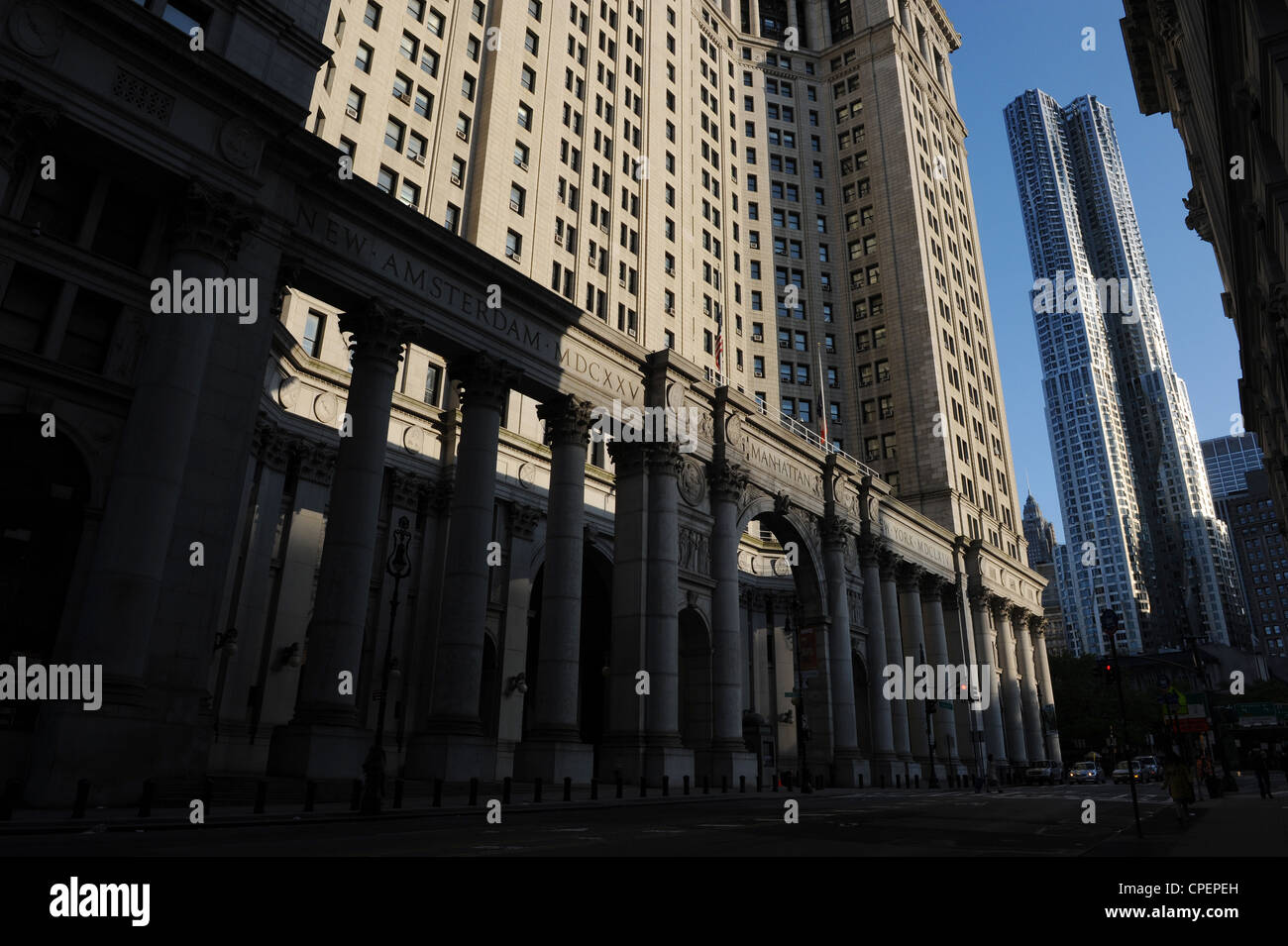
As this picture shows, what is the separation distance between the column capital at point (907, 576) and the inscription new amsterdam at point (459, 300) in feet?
94.5

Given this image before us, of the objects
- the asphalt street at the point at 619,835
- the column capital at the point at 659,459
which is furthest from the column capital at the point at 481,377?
the asphalt street at the point at 619,835

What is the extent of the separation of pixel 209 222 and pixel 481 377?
32.9ft

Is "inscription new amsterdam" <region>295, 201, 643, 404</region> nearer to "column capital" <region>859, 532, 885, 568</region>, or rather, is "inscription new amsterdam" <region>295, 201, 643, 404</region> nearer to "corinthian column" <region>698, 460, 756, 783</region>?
"corinthian column" <region>698, 460, 756, 783</region>

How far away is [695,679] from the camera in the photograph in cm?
3881

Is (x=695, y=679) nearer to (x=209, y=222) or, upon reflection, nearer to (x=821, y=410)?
(x=209, y=222)

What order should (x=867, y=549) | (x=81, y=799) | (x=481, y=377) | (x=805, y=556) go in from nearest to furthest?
(x=81, y=799)
(x=481, y=377)
(x=805, y=556)
(x=867, y=549)

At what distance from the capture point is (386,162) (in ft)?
145

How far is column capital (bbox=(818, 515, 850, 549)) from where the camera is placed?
158ft

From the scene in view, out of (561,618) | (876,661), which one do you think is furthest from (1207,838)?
(876,661)

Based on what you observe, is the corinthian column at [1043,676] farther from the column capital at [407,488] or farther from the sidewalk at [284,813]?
the sidewalk at [284,813]

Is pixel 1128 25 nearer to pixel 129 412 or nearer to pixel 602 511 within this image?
pixel 602 511

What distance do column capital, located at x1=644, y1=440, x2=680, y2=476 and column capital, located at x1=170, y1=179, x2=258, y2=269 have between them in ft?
59.4

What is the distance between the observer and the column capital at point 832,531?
158 feet
